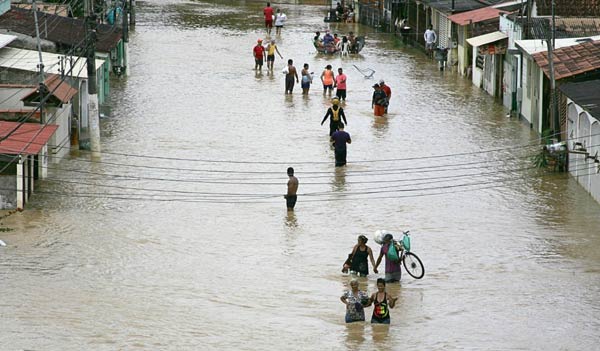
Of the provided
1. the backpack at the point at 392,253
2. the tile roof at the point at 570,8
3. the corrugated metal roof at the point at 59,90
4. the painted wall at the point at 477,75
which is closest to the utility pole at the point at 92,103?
the corrugated metal roof at the point at 59,90

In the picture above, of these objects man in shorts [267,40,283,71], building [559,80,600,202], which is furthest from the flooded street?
man in shorts [267,40,283,71]

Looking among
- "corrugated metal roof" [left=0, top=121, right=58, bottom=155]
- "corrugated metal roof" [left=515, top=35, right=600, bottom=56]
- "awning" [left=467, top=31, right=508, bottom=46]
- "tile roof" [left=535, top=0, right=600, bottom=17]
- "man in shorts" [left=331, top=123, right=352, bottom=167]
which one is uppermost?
"tile roof" [left=535, top=0, right=600, bottom=17]

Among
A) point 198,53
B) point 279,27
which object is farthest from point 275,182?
point 279,27

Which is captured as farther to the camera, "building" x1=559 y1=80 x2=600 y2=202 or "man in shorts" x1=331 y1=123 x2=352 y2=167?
"man in shorts" x1=331 y1=123 x2=352 y2=167

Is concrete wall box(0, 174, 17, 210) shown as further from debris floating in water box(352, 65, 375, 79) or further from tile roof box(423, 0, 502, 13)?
tile roof box(423, 0, 502, 13)

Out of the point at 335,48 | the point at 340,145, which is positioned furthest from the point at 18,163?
the point at 335,48

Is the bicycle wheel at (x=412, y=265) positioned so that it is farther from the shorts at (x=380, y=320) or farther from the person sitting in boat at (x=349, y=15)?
the person sitting in boat at (x=349, y=15)

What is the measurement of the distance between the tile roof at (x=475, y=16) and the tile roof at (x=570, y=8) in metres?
4.22

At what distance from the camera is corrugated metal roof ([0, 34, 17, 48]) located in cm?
3549

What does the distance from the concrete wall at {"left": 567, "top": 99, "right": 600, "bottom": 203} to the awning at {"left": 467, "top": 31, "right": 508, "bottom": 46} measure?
9.30m

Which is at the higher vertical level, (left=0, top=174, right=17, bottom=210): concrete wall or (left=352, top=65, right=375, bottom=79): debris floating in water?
(left=352, top=65, right=375, bottom=79): debris floating in water

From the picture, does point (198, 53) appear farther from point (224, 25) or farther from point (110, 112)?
point (110, 112)

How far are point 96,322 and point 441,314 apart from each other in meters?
5.01

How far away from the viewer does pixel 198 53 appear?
5047 cm
